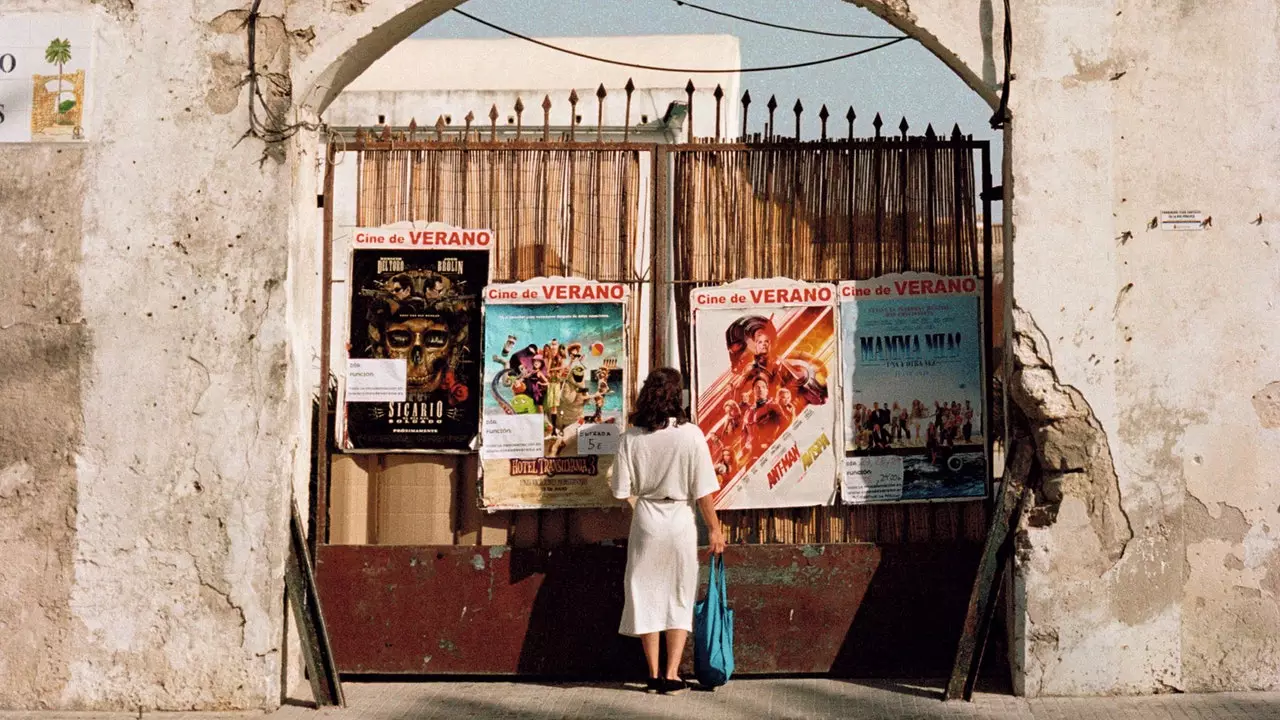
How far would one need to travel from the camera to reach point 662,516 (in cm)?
644

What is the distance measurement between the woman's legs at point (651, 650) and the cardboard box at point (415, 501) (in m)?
1.09

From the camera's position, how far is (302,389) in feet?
21.3

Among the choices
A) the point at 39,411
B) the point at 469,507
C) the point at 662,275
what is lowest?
the point at 469,507

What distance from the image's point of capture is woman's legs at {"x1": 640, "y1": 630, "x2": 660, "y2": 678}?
6.42 meters

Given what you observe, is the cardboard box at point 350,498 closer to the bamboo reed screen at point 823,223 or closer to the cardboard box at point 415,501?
the cardboard box at point 415,501

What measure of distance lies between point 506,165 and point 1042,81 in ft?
8.22

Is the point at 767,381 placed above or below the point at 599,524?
above

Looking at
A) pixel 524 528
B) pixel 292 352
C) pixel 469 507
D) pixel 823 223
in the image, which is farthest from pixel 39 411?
pixel 823 223

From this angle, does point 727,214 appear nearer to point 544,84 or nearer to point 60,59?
point 60,59

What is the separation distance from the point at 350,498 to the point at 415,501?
1.02 feet

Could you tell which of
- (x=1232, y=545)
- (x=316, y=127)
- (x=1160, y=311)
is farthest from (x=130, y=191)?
(x=1232, y=545)

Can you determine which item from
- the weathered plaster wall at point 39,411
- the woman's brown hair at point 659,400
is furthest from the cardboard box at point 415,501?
the weathered plaster wall at point 39,411

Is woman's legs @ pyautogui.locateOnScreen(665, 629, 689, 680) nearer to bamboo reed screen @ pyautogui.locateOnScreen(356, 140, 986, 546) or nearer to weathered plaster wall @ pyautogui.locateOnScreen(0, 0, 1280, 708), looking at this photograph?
bamboo reed screen @ pyautogui.locateOnScreen(356, 140, 986, 546)

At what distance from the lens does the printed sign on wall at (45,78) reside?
247 inches
